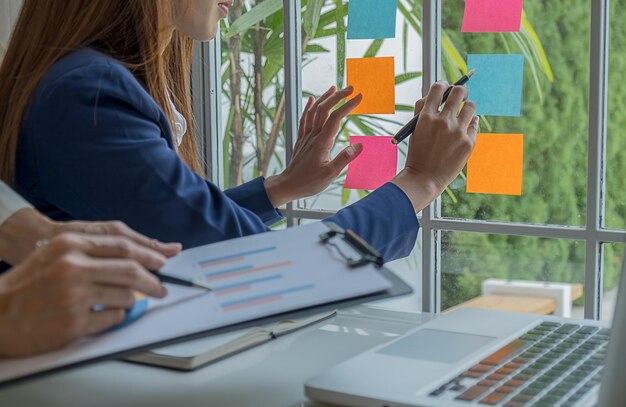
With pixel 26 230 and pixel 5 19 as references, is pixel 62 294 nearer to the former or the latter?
pixel 26 230

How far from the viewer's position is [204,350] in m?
1.11

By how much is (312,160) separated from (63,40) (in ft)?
1.44

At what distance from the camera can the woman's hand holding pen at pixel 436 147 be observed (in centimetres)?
122

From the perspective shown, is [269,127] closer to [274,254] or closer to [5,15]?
[5,15]

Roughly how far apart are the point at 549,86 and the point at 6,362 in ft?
3.18

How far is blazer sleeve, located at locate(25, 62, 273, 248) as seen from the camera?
3.58 ft

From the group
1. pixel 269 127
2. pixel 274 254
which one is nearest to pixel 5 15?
pixel 269 127

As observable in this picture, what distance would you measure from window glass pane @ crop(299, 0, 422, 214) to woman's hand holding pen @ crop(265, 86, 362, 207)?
0.18 meters

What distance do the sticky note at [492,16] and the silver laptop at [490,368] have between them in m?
0.52

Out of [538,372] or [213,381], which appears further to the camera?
[213,381]

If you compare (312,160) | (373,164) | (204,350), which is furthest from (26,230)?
(373,164)

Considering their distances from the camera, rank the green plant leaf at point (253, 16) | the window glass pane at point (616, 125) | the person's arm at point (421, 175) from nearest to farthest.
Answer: the person's arm at point (421, 175), the window glass pane at point (616, 125), the green plant leaf at point (253, 16)

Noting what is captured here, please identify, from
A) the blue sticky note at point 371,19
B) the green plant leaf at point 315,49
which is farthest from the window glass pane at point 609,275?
the green plant leaf at point 315,49

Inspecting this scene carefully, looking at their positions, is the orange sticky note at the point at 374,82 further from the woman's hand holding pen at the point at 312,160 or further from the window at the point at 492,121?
the woman's hand holding pen at the point at 312,160
